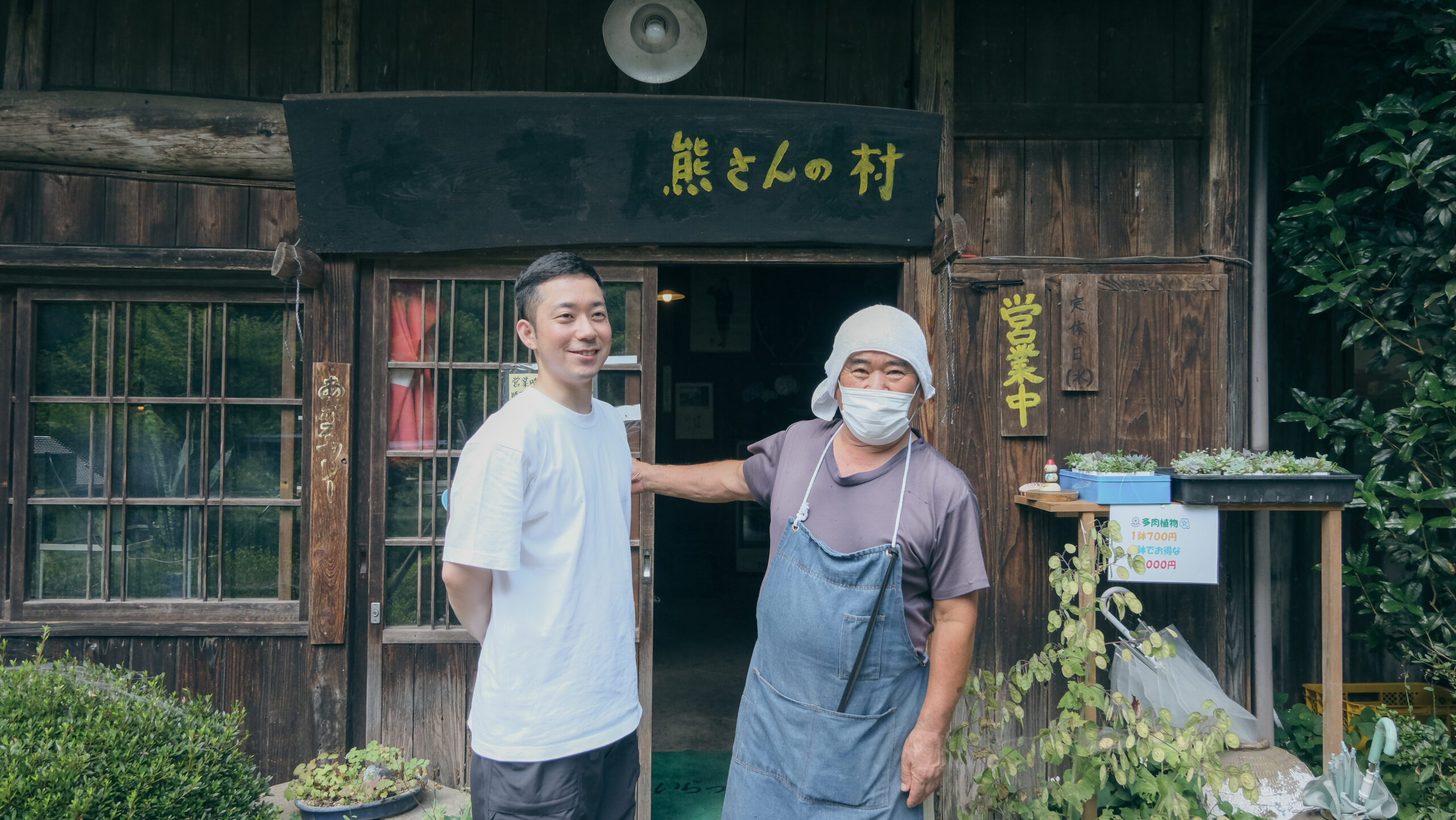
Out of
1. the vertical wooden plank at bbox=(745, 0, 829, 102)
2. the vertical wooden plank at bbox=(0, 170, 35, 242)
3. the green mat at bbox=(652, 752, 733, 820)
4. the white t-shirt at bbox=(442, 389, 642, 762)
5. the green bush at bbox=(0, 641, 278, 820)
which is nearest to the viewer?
the white t-shirt at bbox=(442, 389, 642, 762)

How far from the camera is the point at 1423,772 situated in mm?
3352

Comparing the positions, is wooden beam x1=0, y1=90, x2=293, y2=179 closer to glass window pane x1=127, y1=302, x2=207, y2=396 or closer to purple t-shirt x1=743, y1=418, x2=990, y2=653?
glass window pane x1=127, y1=302, x2=207, y2=396

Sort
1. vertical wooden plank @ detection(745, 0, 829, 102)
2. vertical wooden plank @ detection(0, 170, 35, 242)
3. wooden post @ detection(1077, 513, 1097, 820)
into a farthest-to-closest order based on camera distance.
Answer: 1. vertical wooden plank @ detection(745, 0, 829, 102)
2. vertical wooden plank @ detection(0, 170, 35, 242)
3. wooden post @ detection(1077, 513, 1097, 820)

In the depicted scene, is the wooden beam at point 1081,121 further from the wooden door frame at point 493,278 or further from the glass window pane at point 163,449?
the glass window pane at point 163,449

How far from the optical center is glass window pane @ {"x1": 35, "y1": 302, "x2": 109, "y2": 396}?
396 cm

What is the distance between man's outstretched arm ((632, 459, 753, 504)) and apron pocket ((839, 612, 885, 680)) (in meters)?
0.65

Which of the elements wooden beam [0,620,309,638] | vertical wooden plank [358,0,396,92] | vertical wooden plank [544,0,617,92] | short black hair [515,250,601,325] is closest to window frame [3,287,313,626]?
wooden beam [0,620,309,638]

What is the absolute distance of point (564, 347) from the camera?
2.15m

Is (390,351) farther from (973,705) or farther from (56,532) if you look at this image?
(973,705)

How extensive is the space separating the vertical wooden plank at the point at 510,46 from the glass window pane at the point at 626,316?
111 centimetres

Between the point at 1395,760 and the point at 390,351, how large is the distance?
5075 millimetres

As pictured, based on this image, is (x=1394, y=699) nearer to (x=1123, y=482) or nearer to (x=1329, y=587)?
(x=1329, y=587)

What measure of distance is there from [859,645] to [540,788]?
96 centimetres

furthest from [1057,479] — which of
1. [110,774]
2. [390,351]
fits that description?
[110,774]
